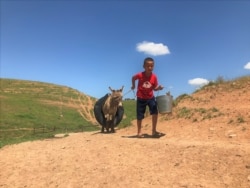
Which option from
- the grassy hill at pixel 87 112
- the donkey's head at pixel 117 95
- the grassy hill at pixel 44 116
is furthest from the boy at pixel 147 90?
the grassy hill at pixel 44 116

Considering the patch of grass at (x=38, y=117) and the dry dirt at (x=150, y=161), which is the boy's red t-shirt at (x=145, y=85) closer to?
the dry dirt at (x=150, y=161)

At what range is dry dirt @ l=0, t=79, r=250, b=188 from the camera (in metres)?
6.38

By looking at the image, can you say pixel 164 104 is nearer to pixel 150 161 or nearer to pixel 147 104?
pixel 147 104

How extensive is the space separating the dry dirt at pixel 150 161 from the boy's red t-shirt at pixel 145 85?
125 cm

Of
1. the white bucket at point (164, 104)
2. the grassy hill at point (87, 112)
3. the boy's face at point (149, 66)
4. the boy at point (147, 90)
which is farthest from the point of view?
the grassy hill at point (87, 112)

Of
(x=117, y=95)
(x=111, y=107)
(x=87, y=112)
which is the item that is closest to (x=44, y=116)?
(x=87, y=112)

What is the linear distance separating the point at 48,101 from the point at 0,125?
14702 millimetres

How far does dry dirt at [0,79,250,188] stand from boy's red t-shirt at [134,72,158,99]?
1252 mm

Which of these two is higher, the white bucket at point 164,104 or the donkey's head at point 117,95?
the donkey's head at point 117,95

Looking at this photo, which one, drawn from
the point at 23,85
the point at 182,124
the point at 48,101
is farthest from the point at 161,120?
the point at 23,85

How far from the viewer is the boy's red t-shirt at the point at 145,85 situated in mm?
10141

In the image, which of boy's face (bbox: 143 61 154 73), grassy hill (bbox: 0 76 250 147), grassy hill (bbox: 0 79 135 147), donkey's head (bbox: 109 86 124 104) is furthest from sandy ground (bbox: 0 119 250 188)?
grassy hill (bbox: 0 79 135 147)

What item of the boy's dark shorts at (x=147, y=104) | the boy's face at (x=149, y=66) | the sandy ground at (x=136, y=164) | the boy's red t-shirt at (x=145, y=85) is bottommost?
the sandy ground at (x=136, y=164)

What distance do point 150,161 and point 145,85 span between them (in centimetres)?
320
